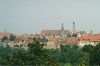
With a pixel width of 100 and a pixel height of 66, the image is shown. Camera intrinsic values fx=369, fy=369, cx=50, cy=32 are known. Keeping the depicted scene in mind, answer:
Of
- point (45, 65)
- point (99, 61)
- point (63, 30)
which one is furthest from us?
point (63, 30)

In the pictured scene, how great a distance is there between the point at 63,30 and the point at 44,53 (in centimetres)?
6755

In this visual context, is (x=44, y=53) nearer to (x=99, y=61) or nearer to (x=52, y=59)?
(x=52, y=59)

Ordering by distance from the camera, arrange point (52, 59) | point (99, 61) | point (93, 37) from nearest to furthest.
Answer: point (52, 59) → point (99, 61) → point (93, 37)

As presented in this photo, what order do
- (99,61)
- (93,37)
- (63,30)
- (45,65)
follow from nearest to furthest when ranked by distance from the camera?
(45,65) → (99,61) → (93,37) → (63,30)

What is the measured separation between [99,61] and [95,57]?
30.6 inches

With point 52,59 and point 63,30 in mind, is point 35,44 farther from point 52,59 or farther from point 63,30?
point 63,30

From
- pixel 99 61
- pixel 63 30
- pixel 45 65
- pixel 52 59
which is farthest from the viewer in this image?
pixel 63 30

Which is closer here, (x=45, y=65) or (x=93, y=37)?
(x=45, y=65)

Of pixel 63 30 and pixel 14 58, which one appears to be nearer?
pixel 14 58

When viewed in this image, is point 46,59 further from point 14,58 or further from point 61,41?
point 61,41

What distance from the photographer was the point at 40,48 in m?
11.5

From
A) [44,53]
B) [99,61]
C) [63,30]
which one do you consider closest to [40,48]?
[44,53]

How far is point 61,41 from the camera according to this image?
63.0m

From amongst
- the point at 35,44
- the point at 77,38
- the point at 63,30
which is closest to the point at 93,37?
the point at 77,38
